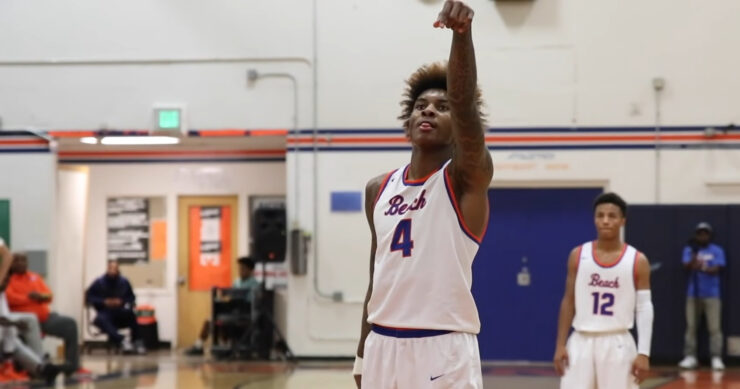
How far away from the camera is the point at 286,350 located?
13039mm

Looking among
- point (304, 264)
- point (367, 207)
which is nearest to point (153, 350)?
point (304, 264)

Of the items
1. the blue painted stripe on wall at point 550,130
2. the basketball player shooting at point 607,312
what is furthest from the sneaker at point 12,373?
the basketball player shooting at point 607,312

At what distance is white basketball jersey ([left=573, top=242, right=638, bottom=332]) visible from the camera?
19.0ft

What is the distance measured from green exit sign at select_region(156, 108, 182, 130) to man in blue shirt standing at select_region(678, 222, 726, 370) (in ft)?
21.5

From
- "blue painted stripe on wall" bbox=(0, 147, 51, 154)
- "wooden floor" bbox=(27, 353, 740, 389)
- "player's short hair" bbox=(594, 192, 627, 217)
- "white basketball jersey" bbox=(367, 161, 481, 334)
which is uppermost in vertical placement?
"blue painted stripe on wall" bbox=(0, 147, 51, 154)

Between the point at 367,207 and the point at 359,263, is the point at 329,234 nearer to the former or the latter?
the point at 359,263

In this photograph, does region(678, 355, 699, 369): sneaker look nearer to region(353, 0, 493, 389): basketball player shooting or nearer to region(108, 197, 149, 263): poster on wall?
region(108, 197, 149, 263): poster on wall

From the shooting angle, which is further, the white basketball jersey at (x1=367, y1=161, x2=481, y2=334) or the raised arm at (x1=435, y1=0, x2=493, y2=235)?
the white basketball jersey at (x1=367, y1=161, x2=481, y2=334)

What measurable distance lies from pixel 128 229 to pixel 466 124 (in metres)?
13.1

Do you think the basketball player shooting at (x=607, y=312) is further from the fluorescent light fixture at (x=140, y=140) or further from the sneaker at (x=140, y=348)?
the sneaker at (x=140, y=348)

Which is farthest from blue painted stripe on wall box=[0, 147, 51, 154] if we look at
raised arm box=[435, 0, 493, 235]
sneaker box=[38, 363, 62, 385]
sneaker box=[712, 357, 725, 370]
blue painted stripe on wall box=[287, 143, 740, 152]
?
raised arm box=[435, 0, 493, 235]

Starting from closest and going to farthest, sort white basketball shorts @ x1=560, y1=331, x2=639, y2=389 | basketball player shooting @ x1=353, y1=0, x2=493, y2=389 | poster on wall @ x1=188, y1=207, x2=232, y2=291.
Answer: basketball player shooting @ x1=353, y1=0, x2=493, y2=389, white basketball shorts @ x1=560, y1=331, x2=639, y2=389, poster on wall @ x1=188, y1=207, x2=232, y2=291

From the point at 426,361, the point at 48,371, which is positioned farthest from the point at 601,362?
the point at 48,371

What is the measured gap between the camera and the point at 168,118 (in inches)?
505
